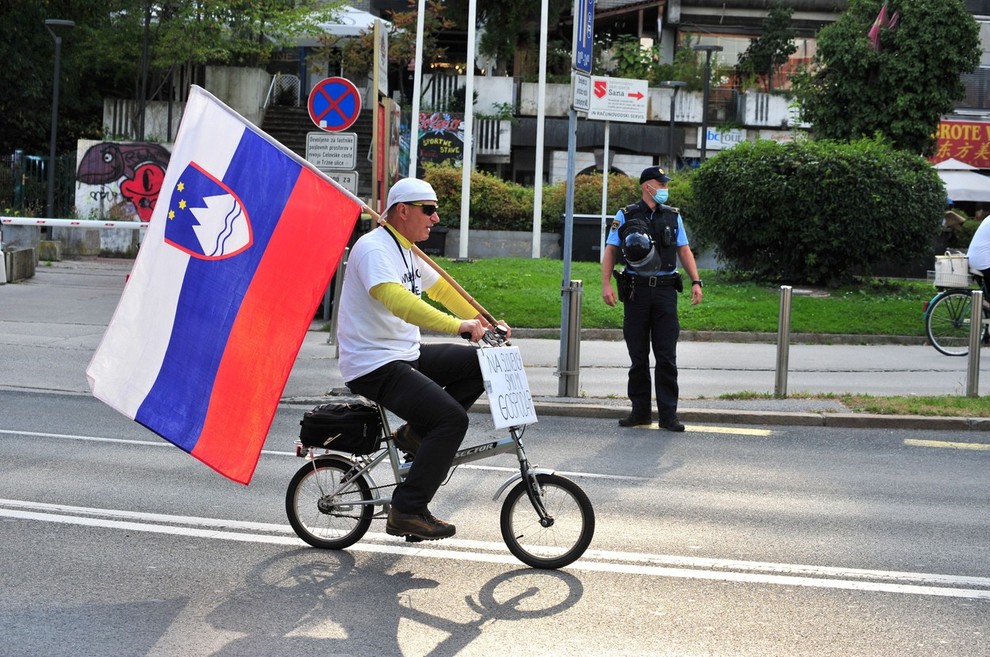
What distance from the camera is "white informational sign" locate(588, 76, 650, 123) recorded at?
114 ft

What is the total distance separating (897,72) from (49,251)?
1742 centimetres

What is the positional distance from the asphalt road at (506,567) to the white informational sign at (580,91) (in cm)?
378

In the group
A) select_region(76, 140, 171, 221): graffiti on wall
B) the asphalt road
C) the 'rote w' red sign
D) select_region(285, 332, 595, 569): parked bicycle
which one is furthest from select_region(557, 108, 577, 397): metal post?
the 'rote w' red sign

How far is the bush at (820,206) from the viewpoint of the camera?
1969cm

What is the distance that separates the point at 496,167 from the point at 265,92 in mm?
7700

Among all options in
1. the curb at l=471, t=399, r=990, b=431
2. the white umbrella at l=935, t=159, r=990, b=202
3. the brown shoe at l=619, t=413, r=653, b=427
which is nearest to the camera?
the brown shoe at l=619, t=413, r=653, b=427

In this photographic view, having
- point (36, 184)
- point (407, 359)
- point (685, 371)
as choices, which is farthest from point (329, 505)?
point (36, 184)

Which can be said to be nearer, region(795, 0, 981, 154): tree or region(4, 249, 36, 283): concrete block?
region(4, 249, 36, 283): concrete block

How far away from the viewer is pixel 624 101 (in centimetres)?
3528

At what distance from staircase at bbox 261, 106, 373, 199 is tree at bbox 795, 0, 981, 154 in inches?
451

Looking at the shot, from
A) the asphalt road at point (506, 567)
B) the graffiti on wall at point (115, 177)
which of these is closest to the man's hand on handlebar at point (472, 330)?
the asphalt road at point (506, 567)

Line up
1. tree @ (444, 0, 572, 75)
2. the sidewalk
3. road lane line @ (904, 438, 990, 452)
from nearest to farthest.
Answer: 1. road lane line @ (904, 438, 990, 452)
2. the sidewalk
3. tree @ (444, 0, 572, 75)

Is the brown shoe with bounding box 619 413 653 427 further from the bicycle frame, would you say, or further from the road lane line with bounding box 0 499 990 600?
the bicycle frame

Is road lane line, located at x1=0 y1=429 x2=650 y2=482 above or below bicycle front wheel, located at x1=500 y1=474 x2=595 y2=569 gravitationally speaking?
below
